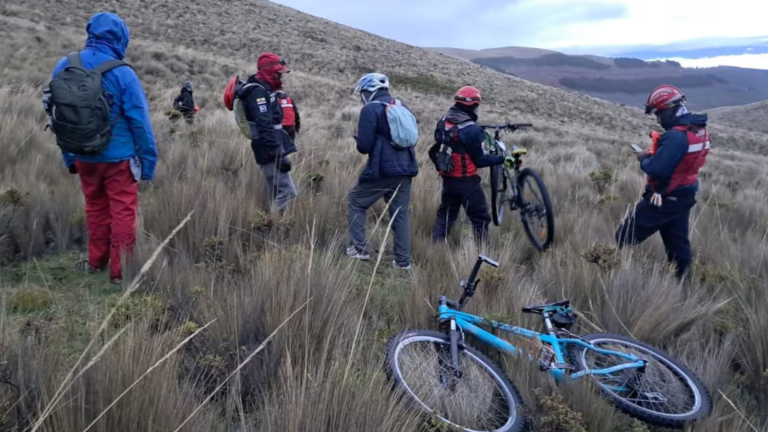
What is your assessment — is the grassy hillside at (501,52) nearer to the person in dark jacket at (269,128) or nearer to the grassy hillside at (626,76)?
the grassy hillside at (626,76)

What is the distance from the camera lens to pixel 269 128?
5.72m

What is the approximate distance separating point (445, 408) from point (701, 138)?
12.7 ft

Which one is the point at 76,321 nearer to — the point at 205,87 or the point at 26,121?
the point at 26,121

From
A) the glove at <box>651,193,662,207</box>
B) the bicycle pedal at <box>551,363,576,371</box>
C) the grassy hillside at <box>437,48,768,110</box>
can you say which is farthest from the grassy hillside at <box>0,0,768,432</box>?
the grassy hillside at <box>437,48,768,110</box>

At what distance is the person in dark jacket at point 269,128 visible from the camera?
5.71 metres

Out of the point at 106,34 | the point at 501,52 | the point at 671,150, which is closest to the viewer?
the point at 106,34

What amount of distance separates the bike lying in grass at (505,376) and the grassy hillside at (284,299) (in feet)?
0.38

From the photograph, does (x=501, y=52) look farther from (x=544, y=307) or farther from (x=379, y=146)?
(x=544, y=307)

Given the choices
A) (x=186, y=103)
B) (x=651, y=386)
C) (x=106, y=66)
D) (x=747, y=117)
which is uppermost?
(x=106, y=66)

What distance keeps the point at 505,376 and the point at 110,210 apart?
3.08 meters

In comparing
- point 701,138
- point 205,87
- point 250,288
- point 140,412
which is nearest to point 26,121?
point 250,288

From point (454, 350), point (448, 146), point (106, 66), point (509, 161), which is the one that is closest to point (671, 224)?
point (509, 161)

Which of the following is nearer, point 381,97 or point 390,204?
point 381,97

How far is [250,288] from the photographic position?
131 inches
